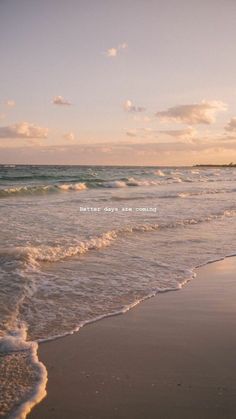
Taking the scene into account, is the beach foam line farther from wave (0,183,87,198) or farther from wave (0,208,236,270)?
wave (0,183,87,198)

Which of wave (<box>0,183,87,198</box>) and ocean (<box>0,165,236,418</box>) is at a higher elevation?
wave (<box>0,183,87,198</box>)

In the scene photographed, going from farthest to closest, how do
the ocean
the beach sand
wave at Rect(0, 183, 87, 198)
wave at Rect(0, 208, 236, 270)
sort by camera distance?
wave at Rect(0, 183, 87, 198)
wave at Rect(0, 208, 236, 270)
the ocean
the beach sand

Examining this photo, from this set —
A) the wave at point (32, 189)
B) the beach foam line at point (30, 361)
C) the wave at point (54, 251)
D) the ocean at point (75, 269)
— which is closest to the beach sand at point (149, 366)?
the beach foam line at point (30, 361)

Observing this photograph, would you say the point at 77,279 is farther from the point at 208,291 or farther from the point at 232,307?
the point at 232,307

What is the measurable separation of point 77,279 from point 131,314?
5.63ft

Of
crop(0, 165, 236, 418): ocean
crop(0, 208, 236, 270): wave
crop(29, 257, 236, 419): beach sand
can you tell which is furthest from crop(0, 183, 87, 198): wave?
crop(29, 257, 236, 419): beach sand

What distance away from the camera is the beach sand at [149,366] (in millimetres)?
3199

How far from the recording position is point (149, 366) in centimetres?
387

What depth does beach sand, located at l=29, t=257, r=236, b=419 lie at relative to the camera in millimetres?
3199

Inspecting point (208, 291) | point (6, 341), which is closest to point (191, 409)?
point (6, 341)

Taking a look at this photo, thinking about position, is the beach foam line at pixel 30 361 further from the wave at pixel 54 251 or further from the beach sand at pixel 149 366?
the wave at pixel 54 251

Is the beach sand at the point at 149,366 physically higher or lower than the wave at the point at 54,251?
lower

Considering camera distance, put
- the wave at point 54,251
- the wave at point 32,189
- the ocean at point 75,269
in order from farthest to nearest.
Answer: the wave at point 32,189 → the wave at point 54,251 → the ocean at point 75,269

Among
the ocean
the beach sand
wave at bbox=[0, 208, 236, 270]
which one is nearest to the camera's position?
the beach sand
